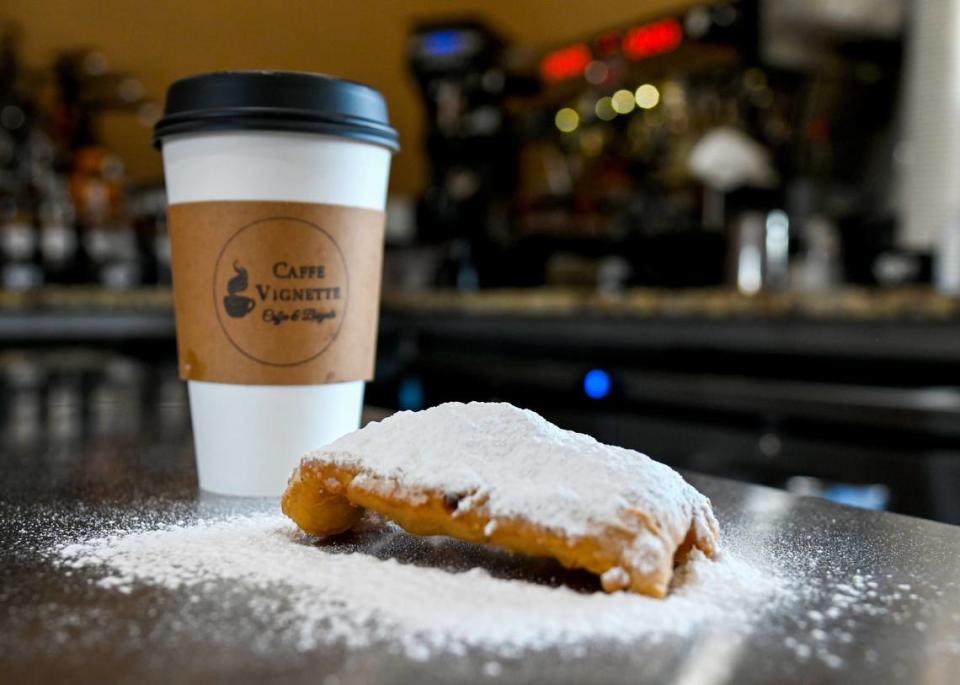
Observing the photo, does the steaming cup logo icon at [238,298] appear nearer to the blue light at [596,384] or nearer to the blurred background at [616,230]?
the blurred background at [616,230]

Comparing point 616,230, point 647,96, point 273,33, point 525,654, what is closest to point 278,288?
point 525,654

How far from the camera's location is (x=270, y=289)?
67 centimetres

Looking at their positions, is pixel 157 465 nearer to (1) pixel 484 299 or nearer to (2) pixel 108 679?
(2) pixel 108 679

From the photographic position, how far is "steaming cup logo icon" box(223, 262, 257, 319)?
0.67 meters

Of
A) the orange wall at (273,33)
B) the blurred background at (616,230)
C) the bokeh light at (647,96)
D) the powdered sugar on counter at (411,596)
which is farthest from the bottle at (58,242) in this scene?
the powdered sugar on counter at (411,596)

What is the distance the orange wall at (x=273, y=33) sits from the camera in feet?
15.7

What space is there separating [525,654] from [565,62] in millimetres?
3760

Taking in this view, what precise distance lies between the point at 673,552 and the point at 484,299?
2.99 meters

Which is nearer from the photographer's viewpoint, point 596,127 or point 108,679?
point 108,679

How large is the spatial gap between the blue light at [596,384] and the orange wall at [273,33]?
89.8 inches

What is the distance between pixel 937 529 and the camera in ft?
1.92

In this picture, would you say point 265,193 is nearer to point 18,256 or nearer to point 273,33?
point 18,256

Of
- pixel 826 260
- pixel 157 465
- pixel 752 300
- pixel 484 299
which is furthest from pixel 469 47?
pixel 157 465

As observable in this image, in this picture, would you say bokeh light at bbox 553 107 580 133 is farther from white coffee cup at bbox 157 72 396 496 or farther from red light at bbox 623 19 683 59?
white coffee cup at bbox 157 72 396 496
